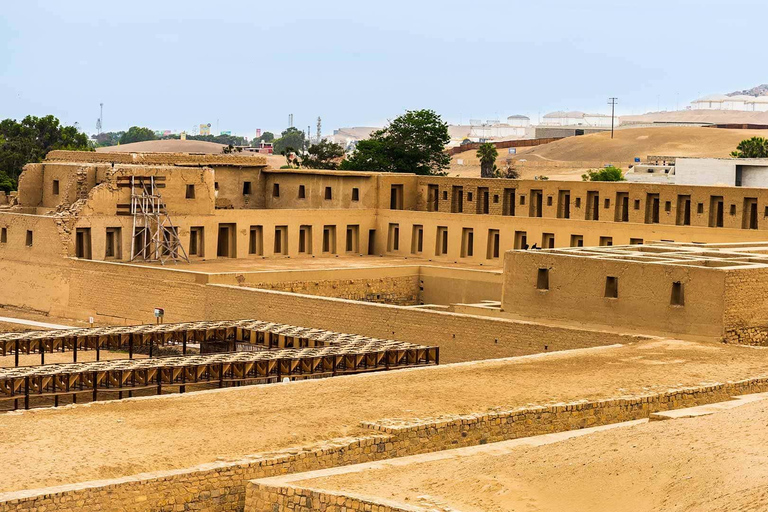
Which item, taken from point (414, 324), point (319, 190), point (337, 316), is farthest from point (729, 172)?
point (414, 324)

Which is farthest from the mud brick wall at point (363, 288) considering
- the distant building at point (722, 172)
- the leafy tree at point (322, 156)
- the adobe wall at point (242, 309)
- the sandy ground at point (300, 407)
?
the leafy tree at point (322, 156)

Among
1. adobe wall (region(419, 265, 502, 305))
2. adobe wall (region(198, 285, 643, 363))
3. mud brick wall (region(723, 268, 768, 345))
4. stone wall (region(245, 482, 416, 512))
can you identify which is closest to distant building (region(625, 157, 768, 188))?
adobe wall (region(419, 265, 502, 305))

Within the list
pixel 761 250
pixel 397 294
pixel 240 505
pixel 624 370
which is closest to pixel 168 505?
pixel 240 505

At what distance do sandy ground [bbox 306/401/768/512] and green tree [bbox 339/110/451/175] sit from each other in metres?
52.8

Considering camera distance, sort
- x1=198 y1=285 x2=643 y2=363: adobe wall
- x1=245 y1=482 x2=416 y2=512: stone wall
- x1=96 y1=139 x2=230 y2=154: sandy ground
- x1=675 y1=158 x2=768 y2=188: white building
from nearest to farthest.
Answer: x1=245 y1=482 x2=416 y2=512: stone wall, x1=198 y1=285 x2=643 y2=363: adobe wall, x1=675 y1=158 x2=768 y2=188: white building, x1=96 y1=139 x2=230 y2=154: sandy ground

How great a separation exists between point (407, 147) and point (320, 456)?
53.9 m

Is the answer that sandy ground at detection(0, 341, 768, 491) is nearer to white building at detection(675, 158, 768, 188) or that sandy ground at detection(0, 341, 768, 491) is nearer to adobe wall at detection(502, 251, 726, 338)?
adobe wall at detection(502, 251, 726, 338)

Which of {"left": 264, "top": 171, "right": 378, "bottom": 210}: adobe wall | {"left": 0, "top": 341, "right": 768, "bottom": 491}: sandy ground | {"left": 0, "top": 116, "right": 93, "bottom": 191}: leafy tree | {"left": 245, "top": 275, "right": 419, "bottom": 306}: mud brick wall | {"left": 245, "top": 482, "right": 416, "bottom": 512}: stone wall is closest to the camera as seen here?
{"left": 245, "top": 482, "right": 416, "bottom": 512}: stone wall

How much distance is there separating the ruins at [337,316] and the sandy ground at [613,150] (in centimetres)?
5864

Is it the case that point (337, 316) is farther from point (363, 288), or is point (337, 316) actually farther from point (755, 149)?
point (755, 149)

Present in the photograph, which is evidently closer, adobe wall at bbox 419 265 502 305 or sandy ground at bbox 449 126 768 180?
adobe wall at bbox 419 265 502 305

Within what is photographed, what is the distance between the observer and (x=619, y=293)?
3031cm

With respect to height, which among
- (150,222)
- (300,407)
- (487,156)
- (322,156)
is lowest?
(300,407)

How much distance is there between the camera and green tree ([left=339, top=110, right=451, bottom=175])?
237 feet
